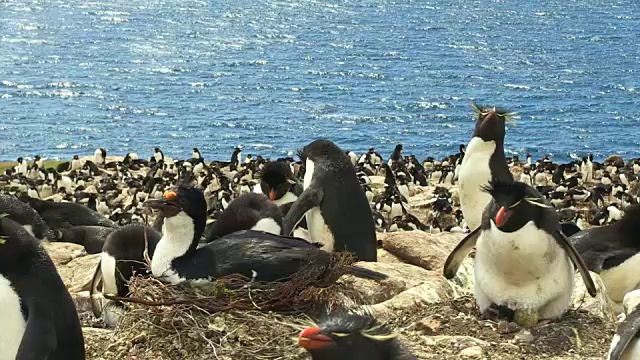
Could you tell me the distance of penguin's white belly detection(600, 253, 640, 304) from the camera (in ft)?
30.7

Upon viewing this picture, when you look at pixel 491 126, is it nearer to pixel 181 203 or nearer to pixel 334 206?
pixel 334 206

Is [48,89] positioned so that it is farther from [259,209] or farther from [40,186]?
[259,209]

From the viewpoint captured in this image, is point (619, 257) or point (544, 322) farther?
point (619, 257)

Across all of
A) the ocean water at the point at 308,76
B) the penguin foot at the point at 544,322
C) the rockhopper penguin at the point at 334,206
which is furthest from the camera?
the ocean water at the point at 308,76

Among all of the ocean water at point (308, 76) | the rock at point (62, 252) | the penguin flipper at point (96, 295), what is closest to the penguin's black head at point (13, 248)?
the penguin flipper at point (96, 295)

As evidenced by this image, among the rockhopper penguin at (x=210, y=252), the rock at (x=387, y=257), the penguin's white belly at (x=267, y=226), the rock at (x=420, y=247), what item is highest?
the rockhopper penguin at (x=210, y=252)

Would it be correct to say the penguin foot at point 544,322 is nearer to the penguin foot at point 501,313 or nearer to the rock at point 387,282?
the penguin foot at point 501,313

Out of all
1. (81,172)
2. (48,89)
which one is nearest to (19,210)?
(81,172)

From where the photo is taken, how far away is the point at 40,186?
27312mm

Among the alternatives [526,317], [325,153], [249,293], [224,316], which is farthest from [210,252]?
[325,153]

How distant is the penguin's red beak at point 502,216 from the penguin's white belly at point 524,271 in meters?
0.15

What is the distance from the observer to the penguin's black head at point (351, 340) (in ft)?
13.0

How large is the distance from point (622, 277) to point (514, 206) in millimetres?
3252

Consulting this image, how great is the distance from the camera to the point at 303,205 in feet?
30.9
